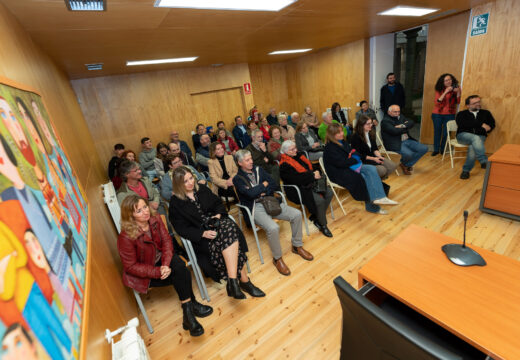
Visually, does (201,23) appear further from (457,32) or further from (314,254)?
(457,32)

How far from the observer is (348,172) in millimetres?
3488

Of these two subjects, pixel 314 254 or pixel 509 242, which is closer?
pixel 509 242

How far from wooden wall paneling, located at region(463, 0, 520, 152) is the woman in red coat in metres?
5.58

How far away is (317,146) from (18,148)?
174 inches

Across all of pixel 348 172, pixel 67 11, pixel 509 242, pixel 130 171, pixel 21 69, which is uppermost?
pixel 67 11

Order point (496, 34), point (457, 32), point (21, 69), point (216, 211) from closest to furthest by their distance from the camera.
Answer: point (21, 69), point (216, 211), point (496, 34), point (457, 32)

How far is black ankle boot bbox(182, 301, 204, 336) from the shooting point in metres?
2.15

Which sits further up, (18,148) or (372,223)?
(18,148)

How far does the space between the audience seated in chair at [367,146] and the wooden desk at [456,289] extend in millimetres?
2127

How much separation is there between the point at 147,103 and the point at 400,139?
5627 mm

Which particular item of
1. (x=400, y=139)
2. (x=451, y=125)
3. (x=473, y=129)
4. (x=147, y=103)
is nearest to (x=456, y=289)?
(x=400, y=139)

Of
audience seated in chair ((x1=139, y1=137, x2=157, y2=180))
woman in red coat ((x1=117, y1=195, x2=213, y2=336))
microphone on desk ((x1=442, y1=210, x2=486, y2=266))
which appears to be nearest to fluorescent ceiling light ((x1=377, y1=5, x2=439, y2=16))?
microphone on desk ((x1=442, y1=210, x2=486, y2=266))

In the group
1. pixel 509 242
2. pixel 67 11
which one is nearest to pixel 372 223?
pixel 509 242

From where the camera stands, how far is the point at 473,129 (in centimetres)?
421
